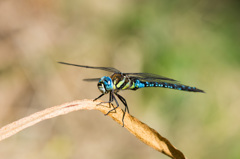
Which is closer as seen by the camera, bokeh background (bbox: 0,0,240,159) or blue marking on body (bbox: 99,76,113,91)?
blue marking on body (bbox: 99,76,113,91)

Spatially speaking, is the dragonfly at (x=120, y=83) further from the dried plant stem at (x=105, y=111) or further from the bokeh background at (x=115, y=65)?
the bokeh background at (x=115, y=65)

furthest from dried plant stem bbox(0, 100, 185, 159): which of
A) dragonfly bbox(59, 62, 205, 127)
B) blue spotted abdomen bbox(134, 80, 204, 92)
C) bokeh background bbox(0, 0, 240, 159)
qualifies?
bokeh background bbox(0, 0, 240, 159)

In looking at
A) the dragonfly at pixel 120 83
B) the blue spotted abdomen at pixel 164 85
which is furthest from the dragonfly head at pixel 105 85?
the blue spotted abdomen at pixel 164 85

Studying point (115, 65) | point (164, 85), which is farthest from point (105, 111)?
point (115, 65)

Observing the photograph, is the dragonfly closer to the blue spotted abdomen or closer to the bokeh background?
the blue spotted abdomen

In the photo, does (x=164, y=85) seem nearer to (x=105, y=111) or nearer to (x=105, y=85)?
(x=105, y=85)

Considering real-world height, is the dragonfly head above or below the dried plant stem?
below
